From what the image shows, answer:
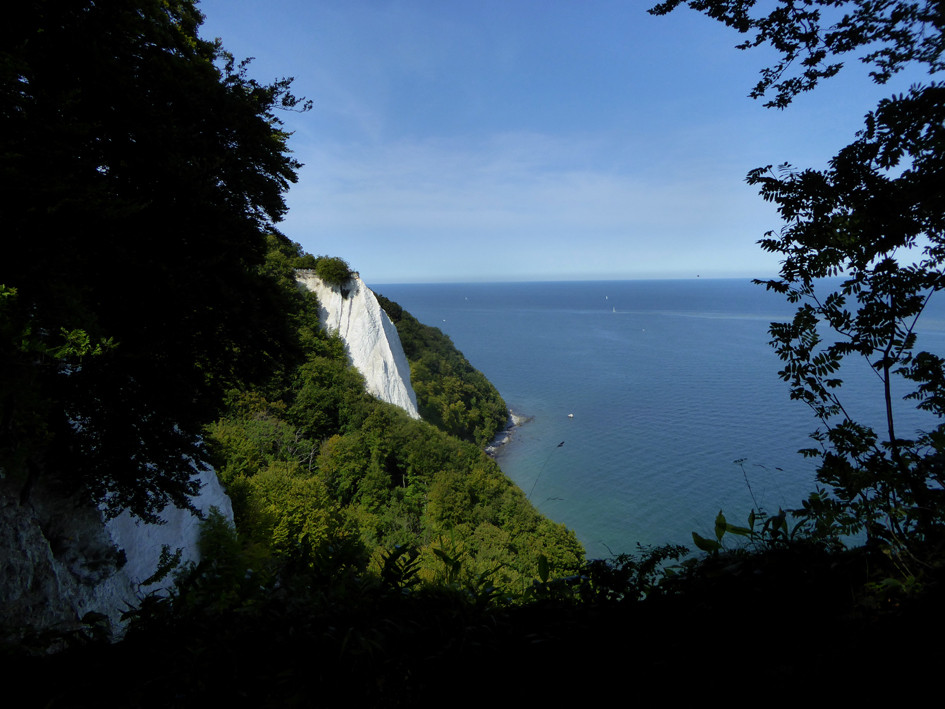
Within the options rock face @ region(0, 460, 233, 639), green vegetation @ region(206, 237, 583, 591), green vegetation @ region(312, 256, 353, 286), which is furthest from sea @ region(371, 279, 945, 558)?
green vegetation @ region(312, 256, 353, 286)

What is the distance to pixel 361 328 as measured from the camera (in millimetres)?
29812

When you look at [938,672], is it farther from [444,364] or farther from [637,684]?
[444,364]

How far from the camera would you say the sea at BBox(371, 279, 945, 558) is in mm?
27688

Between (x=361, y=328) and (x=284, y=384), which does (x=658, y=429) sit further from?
(x=284, y=384)

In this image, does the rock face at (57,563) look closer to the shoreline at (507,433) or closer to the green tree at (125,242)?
the green tree at (125,242)

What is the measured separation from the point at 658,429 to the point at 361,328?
3023cm

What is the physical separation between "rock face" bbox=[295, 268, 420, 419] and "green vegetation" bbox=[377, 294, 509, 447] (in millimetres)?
10035

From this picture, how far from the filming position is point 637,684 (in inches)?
82.2

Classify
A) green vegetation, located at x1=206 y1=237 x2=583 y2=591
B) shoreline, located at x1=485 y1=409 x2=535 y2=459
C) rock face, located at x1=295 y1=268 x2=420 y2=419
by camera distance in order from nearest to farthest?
1. green vegetation, located at x1=206 y1=237 x2=583 y2=591
2. rock face, located at x1=295 y1=268 x2=420 y2=419
3. shoreline, located at x1=485 y1=409 x2=535 y2=459

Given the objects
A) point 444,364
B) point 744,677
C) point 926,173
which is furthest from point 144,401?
point 444,364

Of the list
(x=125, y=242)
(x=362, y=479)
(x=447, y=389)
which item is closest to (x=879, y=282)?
(x=125, y=242)

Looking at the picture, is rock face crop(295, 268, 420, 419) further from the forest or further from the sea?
the forest

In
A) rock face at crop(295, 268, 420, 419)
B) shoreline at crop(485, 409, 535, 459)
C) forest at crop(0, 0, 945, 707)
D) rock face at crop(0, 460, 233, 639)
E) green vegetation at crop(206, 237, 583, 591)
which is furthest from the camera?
shoreline at crop(485, 409, 535, 459)

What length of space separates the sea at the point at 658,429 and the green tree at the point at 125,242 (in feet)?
17.8
